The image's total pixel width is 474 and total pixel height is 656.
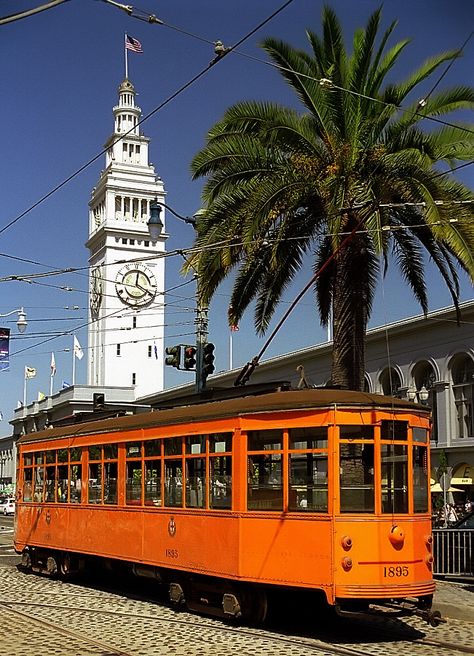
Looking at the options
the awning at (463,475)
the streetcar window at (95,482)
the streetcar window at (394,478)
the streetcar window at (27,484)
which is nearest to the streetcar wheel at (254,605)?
the streetcar window at (394,478)

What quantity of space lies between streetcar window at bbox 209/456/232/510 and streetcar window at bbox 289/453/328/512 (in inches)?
42.2

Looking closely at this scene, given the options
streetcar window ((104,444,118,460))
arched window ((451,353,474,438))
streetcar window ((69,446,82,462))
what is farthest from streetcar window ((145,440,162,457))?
arched window ((451,353,474,438))

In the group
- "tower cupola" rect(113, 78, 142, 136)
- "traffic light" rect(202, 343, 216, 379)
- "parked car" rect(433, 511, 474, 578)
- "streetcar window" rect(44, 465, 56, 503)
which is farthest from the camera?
"tower cupola" rect(113, 78, 142, 136)

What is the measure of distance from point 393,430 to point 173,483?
3.52 meters

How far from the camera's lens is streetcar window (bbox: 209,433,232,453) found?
1256 cm

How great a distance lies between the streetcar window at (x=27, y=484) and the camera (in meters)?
19.8

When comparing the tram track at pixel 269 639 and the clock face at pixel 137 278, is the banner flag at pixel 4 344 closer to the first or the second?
the tram track at pixel 269 639

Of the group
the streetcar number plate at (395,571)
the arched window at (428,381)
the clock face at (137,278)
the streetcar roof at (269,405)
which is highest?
the clock face at (137,278)

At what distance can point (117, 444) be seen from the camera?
15523mm

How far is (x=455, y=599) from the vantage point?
1505 centimetres

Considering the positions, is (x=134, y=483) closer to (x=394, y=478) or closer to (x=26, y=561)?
(x=394, y=478)

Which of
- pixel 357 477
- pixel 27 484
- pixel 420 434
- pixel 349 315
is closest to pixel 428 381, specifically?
pixel 27 484

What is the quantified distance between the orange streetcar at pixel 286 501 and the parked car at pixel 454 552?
216 inches

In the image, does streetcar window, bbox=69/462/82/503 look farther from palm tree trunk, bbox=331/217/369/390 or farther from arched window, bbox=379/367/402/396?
arched window, bbox=379/367/402/396
